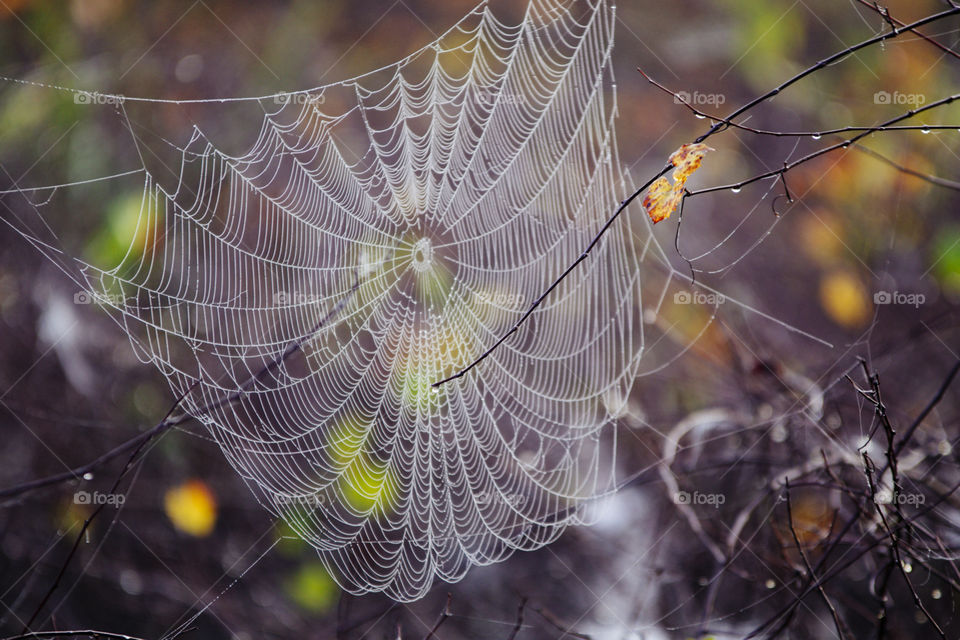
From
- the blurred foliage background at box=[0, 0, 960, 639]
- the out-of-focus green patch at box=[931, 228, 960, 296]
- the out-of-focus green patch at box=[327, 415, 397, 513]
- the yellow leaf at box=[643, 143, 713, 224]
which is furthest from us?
the blurred foliage background at box=[0, 0, 960, 639]

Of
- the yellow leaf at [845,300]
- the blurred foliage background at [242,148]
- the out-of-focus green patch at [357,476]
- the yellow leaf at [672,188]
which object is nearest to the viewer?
the yellow leaf at [672,188]

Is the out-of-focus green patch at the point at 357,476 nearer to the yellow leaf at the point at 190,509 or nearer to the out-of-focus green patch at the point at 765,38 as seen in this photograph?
the yellow leaf at the point at 190,509

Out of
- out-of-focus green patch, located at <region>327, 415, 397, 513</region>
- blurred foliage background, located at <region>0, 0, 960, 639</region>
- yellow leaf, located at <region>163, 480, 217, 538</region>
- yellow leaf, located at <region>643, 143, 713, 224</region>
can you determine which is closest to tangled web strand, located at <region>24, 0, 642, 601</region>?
out-of-focus green patch, located at <region>327, 415, 397, 513</region>

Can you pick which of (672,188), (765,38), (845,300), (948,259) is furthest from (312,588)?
(765,38)

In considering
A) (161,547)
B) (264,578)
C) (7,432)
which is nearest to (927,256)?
(264,578)

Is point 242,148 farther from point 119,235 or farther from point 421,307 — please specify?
point 421,307

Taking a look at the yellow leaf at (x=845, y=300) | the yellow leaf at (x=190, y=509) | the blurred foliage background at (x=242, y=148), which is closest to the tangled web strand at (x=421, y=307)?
the blurred foliage background at (x=242, y=148)

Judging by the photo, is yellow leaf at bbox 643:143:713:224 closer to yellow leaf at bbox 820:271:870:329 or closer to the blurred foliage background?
the blurred foliage background
